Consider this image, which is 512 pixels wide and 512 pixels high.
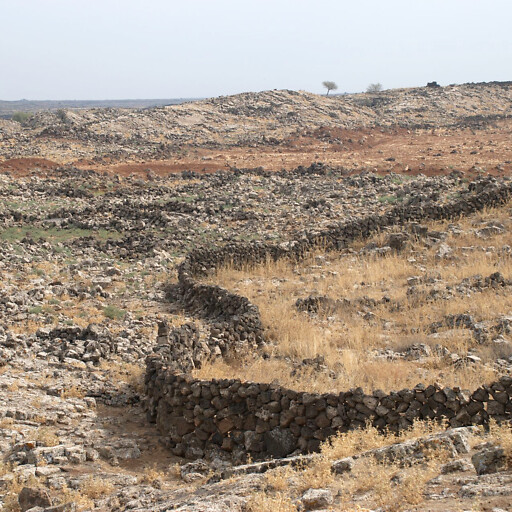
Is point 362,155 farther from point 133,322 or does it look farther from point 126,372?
point 126,372

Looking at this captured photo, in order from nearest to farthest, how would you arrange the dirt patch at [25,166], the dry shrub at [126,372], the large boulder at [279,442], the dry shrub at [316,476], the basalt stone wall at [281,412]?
1. the dry shrub at [316,476]
2. the basalt stone wall at [281,412]
3. the large boulder at [279,442]
4. the dry shrub at [126,372]
5. the dirt patch at [25,166]

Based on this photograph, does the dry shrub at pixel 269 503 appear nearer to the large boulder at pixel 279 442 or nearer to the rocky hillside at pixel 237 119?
the large boulder at pixel 279 442

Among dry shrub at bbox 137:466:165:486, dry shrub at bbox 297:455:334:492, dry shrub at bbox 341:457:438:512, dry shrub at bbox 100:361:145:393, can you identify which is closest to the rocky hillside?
dry shrub at bbox 100:361:145:393

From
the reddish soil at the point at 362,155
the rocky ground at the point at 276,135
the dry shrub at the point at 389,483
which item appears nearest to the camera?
the dry shrub at the point at 389,483

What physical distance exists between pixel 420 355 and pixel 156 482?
4.39m

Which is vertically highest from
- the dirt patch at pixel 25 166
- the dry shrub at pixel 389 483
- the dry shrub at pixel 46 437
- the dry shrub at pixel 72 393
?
the dirt patch at pixel 25 166

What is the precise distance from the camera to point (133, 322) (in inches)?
396

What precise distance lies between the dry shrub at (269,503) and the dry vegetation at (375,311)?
9.51ft

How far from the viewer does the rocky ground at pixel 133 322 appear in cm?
437

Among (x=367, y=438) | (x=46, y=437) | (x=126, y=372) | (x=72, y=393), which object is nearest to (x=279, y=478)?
(x=367, y=438)

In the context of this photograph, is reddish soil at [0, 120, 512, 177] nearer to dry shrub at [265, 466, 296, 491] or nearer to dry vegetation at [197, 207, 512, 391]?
dry vegetation at [197, 207, 512, 391]

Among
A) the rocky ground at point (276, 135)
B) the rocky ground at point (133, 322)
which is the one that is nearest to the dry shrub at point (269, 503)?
the rocky ground at point (133, 322)

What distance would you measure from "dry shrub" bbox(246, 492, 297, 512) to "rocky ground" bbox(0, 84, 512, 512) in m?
0.02

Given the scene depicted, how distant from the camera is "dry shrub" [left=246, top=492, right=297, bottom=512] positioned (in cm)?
394
